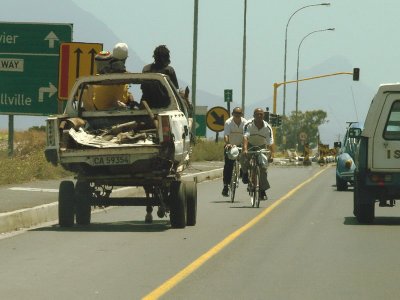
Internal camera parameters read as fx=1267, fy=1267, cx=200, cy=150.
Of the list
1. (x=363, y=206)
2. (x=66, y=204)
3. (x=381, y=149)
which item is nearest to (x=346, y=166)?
(x=363, y=206)

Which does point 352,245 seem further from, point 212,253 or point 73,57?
point 73,57

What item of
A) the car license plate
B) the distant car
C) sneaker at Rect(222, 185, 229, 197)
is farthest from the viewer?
the distant car

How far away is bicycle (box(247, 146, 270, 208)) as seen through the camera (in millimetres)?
22641

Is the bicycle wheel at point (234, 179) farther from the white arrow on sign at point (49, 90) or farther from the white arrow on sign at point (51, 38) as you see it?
the white arrow on sign at point (51, 38)

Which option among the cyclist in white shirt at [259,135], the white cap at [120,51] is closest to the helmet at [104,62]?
the white cap at [120,51]

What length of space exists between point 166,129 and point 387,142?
3.92 metres

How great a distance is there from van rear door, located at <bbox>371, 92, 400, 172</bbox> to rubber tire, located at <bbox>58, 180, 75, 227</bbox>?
4556mm

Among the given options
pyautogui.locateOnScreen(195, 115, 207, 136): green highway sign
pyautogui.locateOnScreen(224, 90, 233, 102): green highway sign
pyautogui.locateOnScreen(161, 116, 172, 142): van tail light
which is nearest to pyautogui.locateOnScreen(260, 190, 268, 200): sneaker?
pyautogui.locateOnScreen(161, 116, 172, 142): van tail light

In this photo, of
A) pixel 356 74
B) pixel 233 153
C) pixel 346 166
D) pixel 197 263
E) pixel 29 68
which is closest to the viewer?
pixel 197 263

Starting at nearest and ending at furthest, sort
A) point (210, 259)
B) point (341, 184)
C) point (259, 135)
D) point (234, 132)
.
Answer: point (210, 259) < point (259, 135) < point (234, 132) < point (341, 184)

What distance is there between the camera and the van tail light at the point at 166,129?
16469 mm

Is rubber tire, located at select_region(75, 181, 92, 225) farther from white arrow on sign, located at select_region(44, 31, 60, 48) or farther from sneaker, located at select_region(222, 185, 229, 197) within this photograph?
white arrow on sign, located at select_region(44, 31, 60, 48)

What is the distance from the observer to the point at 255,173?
2288 cm

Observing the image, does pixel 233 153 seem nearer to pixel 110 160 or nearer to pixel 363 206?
pixel 363 206
